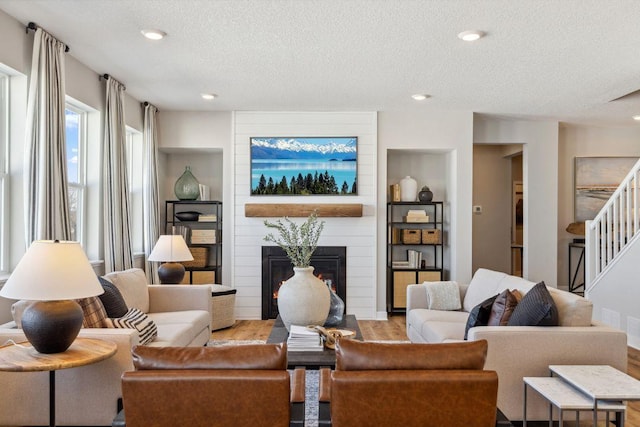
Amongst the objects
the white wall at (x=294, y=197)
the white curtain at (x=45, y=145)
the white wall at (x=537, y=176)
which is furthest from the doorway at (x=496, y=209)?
the white curtain at (x=45, y=145)

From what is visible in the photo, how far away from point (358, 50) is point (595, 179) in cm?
520

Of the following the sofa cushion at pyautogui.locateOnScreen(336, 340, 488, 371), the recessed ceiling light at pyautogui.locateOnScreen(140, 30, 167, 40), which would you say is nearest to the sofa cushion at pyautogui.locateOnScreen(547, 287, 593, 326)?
the sofa cushion at pyautogui.locateOnScreen(336, 340, 488, 371)

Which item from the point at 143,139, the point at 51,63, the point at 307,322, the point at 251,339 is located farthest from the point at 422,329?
the point at 143,139

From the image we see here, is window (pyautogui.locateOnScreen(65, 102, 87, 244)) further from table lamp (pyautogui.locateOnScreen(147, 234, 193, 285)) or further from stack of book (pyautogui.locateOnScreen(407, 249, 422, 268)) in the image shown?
stack of book (pyautogui.locateOnScreen(407, 249, 422, 268))

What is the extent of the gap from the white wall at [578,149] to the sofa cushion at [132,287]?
19.6ft

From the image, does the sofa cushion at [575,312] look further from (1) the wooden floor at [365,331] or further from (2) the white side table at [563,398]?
(1) the wooden floor at [365,331]

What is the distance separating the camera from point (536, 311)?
3.16m

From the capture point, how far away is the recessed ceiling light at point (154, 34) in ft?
12.5

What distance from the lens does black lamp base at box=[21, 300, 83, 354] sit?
2.56m

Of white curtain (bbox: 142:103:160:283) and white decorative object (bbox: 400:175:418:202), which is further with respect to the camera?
white decorative object (bbox: 400:175:418:202)

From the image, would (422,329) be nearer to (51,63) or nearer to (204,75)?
(204,75)

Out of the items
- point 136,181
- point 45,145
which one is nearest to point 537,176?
point 136,181

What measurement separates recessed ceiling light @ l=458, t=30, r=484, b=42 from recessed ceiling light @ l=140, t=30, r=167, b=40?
6.97 feet

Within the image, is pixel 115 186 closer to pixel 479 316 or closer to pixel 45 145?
pixel 45 145
